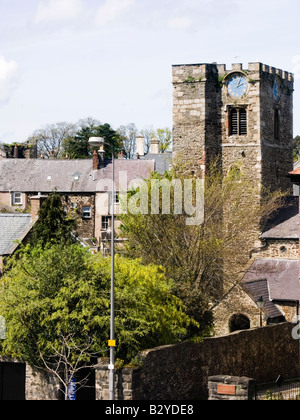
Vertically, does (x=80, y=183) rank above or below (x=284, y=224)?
above

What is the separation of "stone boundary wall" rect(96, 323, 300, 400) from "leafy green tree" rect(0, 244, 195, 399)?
36.8 inches

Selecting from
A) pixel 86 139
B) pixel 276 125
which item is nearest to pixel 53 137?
pixel 86 139

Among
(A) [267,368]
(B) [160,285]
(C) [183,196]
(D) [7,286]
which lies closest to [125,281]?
(B) [160,285]

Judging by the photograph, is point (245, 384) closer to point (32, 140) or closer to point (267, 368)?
point (267, 368)

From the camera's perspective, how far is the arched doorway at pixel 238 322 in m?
41.0

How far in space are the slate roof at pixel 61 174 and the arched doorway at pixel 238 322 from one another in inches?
1315

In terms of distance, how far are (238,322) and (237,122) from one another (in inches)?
478

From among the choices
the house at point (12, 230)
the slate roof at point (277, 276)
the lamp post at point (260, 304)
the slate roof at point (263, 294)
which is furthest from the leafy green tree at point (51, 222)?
the lamp post at point (260, 304)

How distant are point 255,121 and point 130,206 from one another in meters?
9.58

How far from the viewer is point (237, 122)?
4794 cm

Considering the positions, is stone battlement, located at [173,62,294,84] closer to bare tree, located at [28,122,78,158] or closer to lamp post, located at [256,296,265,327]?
lamp post, located at [256,296,265,327]

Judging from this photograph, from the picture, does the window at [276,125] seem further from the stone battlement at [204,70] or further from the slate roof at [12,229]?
the slate roof at [12,229]

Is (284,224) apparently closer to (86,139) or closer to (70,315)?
(70,315)

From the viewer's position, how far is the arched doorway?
135 feet
